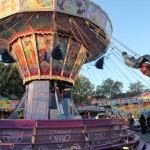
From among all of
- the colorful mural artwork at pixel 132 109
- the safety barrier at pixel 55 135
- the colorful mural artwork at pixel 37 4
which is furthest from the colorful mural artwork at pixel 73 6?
the colorful mural artwork at pixel 132 109

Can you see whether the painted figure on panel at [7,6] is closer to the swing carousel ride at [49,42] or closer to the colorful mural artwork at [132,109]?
the swing carousel ride at [49,42]

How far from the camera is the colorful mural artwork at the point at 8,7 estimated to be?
39.0 ft

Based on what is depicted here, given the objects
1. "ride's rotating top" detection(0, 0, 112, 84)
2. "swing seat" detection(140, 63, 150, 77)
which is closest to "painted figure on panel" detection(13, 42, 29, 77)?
"ride's rotating top" detection(0, 0, 112, 84)

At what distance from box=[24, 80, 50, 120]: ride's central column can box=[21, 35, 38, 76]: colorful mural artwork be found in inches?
29.8

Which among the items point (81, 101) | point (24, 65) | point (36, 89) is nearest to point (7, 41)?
point (24, 65)

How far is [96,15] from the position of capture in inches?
513

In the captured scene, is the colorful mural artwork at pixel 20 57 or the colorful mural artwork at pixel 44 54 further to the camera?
the colorful mural artwork at pixel 20 57

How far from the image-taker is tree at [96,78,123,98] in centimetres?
8049

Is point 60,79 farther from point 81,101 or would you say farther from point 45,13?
point 81,101

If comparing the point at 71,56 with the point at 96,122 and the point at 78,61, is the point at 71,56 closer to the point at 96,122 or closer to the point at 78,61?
the point at 78,61

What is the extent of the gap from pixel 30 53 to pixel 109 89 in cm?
7093

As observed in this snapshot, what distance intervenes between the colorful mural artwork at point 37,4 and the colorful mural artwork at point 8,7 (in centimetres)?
43

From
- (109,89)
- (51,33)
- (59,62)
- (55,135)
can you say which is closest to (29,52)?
(51,33)

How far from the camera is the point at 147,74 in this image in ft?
21.1
